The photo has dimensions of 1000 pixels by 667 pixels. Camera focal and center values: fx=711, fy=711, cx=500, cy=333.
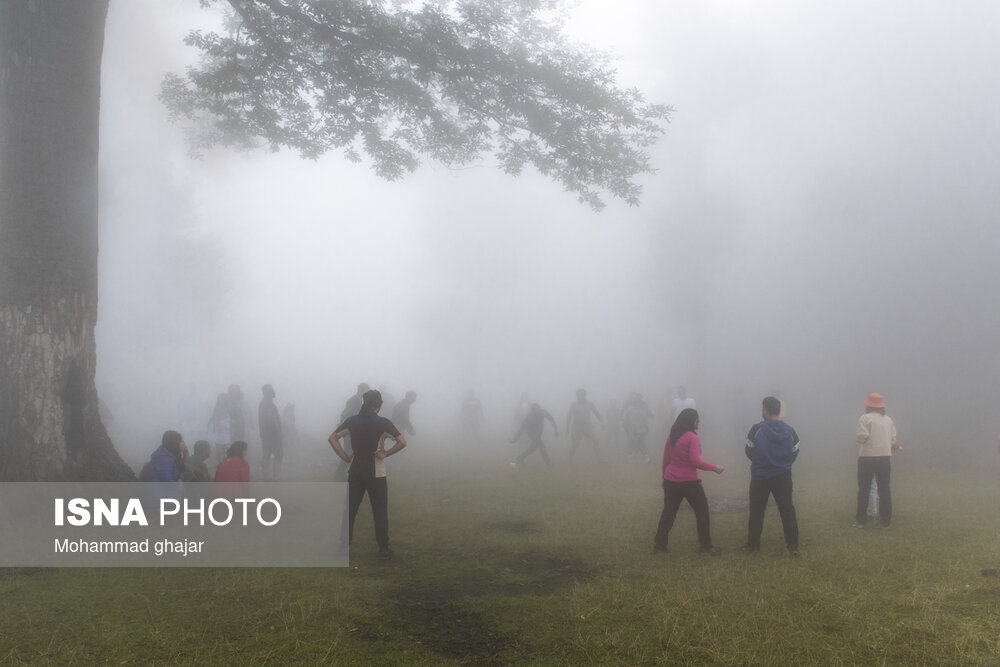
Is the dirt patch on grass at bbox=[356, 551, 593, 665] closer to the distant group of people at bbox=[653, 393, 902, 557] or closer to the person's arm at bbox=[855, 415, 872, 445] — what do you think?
the distant group of people at bbox=[653, 393, 902, 557]

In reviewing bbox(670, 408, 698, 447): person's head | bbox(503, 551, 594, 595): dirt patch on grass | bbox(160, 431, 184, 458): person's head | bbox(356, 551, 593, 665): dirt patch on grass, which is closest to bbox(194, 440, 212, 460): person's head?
bbox(160, 431, 184, 458): person's head

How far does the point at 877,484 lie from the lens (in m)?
8.63

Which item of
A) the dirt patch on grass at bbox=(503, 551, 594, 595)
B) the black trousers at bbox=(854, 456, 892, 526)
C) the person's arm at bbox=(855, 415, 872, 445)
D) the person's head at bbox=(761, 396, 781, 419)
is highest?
the person's head at bbox=(761, 396, 781, 419)

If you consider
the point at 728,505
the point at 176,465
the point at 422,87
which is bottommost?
the point at 728,505

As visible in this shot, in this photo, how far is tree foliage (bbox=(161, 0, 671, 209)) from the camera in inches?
425

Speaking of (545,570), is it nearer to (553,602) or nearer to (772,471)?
(553,602)

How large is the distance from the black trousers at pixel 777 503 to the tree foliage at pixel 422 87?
604cm

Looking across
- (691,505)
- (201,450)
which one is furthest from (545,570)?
(201,450)

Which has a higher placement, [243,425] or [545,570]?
[243,425]

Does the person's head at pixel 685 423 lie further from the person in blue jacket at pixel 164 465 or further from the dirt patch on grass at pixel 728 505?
the person in blue jacket at pixel 164 465

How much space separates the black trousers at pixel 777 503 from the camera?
720cm

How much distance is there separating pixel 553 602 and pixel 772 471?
301 centimetres

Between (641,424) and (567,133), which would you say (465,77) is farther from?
(641,424)

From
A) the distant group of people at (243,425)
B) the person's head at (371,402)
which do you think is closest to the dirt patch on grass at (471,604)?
the person's head at (371,402)
